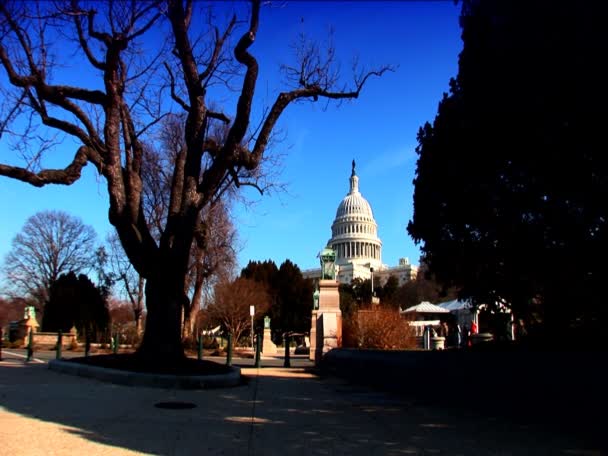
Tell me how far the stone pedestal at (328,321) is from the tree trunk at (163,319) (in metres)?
6.68

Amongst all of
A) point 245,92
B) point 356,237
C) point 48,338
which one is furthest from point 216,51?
point 356,237

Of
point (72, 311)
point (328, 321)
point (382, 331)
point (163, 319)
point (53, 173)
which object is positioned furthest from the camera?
point (72, 311)

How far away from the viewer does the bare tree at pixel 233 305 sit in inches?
1780

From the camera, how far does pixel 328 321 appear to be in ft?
57.8

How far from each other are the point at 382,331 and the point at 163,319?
27.3 feet

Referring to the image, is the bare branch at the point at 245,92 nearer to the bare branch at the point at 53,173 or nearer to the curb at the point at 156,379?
the bare branch at the point at 53,173

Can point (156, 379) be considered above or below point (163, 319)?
below

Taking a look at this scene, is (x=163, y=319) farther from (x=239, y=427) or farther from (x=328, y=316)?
(x=328, y=316)

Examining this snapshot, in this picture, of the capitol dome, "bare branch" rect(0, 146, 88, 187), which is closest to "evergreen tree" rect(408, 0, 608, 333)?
"bare branch" rect(0, 146, 88, 187)

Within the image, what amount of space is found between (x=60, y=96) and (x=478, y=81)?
303 inches

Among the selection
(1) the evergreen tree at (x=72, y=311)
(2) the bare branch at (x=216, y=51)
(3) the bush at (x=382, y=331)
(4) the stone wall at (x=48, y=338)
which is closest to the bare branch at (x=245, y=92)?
(2) the bare branch at (x=216, y=51)

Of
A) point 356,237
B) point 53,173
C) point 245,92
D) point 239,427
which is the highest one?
point 356,237

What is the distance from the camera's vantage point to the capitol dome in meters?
114

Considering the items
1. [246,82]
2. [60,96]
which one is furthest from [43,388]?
[246,82]
